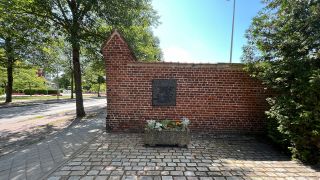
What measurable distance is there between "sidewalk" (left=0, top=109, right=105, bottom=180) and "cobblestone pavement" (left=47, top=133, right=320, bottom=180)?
34cm

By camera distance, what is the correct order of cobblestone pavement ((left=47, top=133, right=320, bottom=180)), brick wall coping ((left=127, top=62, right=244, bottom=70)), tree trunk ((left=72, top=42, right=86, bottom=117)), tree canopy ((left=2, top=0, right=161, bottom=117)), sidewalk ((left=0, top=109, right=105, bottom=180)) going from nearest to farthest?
1. cobblestone pavement ((left=47, top=133, right=320, bottom=180))
2. sidewalk ((left=0, top=109, right=105, bottom=180))
3. brick wall coping ((left=127, top=62, right=244, bottom=70))
4. tree canopy ((left=2, top=0, right=161, bottom=117))
5. tree trunk ((left=72, top=42, right=86, bottom=117))

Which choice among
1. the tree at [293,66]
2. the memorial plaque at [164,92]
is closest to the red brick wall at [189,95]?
the memorial plaque at [164,92]

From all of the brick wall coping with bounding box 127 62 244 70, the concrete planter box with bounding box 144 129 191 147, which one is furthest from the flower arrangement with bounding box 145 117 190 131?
the brick wall coping with bounding box 127 62 244 70

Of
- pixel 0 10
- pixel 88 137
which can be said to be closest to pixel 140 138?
pixel 88 137

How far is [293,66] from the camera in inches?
226

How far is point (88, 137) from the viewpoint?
7.53 meters

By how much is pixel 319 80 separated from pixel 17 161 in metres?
7.36

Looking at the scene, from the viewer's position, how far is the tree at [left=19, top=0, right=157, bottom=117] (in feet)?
35.0

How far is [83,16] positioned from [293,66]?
10.4 metres

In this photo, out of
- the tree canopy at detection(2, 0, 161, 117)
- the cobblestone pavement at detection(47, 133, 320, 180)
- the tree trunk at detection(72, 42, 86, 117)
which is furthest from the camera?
the tree trunk at detection(72, 42, 86, 117)

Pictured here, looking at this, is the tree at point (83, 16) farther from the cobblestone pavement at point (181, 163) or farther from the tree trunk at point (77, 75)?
the cobblestone pavement at point (181, 163)

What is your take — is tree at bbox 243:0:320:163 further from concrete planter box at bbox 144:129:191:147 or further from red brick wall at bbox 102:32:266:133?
concrete planter box at bbox 144:129:191:147

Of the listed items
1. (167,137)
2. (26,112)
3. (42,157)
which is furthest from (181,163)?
(26,112)

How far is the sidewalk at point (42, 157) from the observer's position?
446 cm
